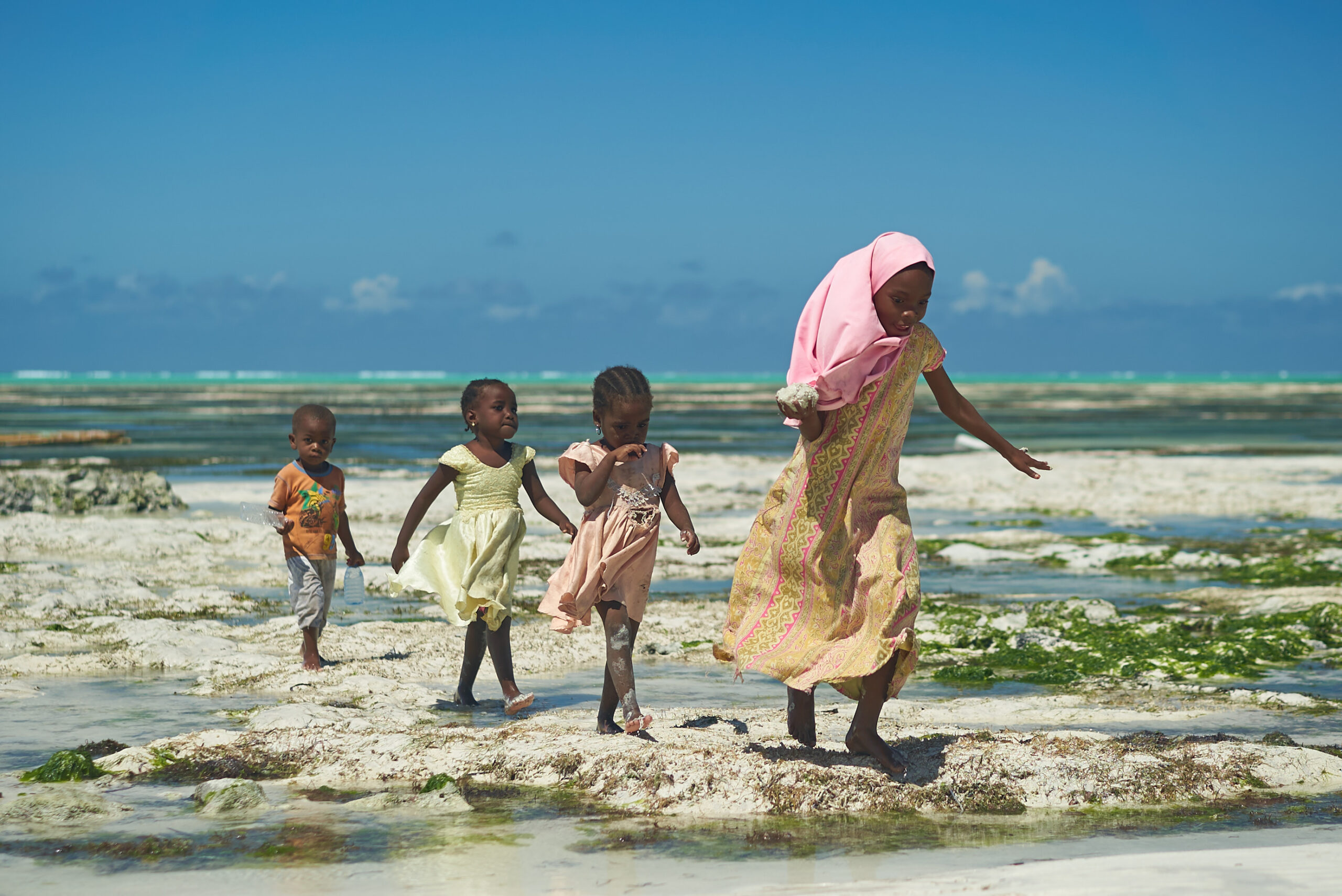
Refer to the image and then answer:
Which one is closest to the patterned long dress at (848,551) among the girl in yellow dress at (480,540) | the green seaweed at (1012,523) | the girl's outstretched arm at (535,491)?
the girl's outstretched arm at (535,491)

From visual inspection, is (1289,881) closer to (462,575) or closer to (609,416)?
(609,416)

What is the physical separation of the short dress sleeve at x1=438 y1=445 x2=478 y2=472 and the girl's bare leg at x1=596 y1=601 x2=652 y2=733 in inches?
47.2

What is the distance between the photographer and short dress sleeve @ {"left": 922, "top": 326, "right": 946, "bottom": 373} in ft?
15.8

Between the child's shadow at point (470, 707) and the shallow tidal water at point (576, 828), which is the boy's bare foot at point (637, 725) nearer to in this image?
the shallow tidal water at point (576, 828)

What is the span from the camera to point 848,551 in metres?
4.70

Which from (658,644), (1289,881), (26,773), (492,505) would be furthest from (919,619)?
(26,773)

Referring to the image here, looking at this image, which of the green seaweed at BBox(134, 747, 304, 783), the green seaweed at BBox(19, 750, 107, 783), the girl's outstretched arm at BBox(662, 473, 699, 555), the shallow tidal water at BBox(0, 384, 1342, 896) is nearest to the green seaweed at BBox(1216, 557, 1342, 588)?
the shallow tidal water at BBox(0, 384, 1342, 896)

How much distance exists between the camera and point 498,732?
543 centimetres

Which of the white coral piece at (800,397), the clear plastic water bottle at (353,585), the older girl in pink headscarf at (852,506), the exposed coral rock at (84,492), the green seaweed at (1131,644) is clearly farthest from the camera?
the exposed coral rock at (84,492)

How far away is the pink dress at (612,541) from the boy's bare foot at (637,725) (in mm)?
421

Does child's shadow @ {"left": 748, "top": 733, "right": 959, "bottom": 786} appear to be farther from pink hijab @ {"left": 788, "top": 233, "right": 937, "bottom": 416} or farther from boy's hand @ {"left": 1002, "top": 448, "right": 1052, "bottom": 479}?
pink hijab @ {"left": 788, "top": 233, "right": 937, "bottom": 416}

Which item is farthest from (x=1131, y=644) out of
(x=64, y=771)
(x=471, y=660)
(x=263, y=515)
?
(x=64, y=771)

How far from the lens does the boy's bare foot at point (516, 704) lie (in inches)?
238

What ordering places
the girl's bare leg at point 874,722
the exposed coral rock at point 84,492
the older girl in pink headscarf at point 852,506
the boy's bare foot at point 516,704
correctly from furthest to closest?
the exposed coral rock at point 84,492 → the boy's bare foot at point 516,704 → the girl's bare leg at point 874,722 → the older girl in pink headscarf at point 852,506
